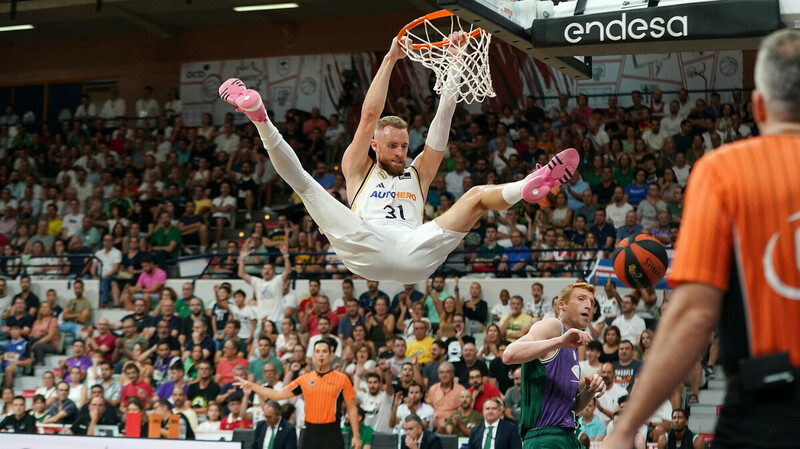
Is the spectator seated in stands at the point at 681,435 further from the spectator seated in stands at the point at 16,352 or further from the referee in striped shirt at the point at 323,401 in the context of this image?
the spectator seated in stands at the point at 16,352

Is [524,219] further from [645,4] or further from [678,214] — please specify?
[645,4]

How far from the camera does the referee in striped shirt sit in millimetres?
11562

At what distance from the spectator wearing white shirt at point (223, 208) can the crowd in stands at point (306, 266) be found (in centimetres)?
3

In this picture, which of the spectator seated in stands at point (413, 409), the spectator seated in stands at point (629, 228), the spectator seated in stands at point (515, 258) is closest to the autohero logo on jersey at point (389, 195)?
the spectator seated in stands at point (413, 409)

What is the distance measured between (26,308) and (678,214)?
12.2 metres

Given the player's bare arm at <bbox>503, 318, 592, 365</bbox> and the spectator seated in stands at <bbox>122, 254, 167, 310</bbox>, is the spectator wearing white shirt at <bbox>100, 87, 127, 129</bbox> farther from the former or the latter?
the player's bare arm at <bbox>503, 318, 592, 365</bbox>

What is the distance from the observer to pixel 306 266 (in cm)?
1711

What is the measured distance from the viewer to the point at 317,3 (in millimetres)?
22141

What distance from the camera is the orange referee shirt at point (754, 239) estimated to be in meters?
2.37

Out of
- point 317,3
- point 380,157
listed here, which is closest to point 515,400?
point 380,157

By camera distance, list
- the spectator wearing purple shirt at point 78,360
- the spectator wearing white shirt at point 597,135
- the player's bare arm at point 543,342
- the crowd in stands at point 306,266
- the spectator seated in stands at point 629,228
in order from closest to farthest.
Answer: the player's bare arm at point 543,342 → the crowd in stands at point 306,266 → the spectator seated in stands at point 629,228 → the spectator wearing purple shirt at point 78,360 → the spectator wearing white shirt at point 597,135

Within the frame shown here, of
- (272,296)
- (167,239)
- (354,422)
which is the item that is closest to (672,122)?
(272,296)

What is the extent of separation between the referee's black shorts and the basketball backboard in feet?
20.9

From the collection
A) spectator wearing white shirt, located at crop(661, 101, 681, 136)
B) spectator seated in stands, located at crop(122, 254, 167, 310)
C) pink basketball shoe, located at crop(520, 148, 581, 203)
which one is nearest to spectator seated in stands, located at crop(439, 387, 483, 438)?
pink basketball shoe, located at crop(520, 148, 581, 203)
